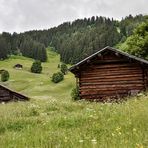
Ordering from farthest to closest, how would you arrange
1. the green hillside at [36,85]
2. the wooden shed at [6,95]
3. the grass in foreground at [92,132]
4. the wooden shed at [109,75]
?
the green hillside at [36,85], the wooden shed at [6,95], the wooden shed at [109,75], the grass in foreground at [92,132]

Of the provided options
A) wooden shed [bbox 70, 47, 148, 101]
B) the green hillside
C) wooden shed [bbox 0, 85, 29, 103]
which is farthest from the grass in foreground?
the green hillside

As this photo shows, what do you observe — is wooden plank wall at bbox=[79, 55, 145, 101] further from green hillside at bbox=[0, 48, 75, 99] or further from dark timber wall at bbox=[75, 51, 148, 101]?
green hillside at bbox=[0, 48, 75, 99]

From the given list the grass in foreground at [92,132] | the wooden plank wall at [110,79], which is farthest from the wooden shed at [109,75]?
the grass in foreground at [92,132]

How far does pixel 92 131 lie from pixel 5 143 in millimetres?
1925

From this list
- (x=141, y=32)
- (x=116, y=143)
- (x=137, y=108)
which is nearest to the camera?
(x=116, y=143)

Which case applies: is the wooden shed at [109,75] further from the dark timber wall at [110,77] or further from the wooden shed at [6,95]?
the wooden shed at [6,95]

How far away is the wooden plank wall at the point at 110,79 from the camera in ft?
101

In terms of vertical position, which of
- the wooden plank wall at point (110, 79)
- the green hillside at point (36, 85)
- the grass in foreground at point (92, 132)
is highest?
the green hillside at point (36, 85)

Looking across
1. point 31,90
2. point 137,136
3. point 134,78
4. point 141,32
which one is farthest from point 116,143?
point 31,90

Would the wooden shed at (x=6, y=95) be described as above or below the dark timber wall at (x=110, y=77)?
above

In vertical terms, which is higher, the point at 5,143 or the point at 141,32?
the point at 141,32

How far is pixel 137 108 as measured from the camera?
11.4 metres

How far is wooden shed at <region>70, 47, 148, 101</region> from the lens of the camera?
30.7 metres

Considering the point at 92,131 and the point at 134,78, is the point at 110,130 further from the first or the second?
the point at 134,78
